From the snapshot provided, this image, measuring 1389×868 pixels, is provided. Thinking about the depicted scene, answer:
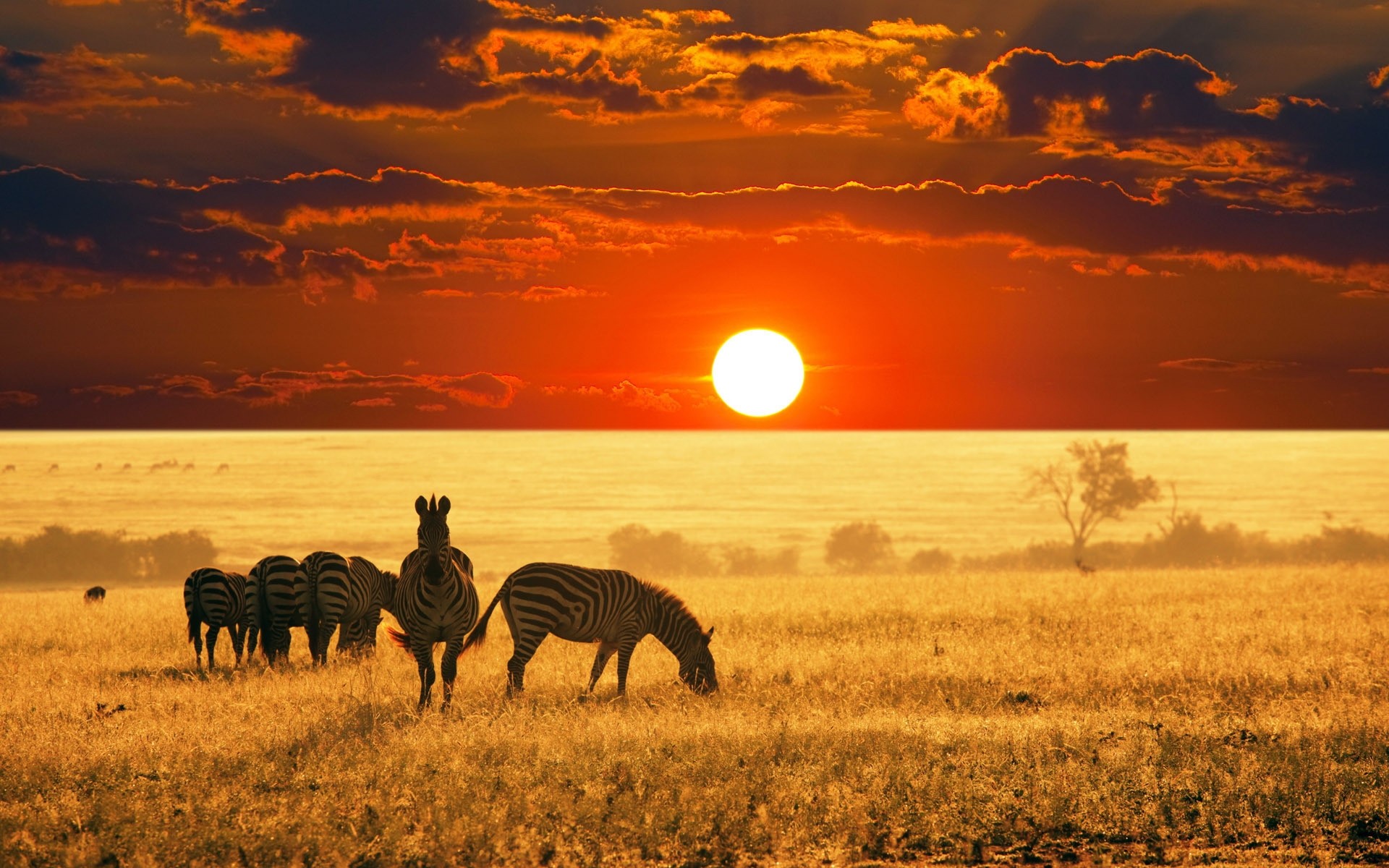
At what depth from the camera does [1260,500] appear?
391 feet

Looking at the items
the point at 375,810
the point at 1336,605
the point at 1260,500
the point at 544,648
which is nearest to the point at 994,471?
the point at 1260,500

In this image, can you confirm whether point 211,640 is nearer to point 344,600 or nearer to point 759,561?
point 344,600

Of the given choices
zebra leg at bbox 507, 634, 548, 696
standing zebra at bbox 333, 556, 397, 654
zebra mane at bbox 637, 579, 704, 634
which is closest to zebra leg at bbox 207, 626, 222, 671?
standing zebra at bbox 333, 556, 397, 654

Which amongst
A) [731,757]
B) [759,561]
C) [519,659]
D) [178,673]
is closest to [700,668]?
[519,659]

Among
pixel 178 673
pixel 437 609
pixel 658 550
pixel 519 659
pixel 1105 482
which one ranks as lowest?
pixel 658 550

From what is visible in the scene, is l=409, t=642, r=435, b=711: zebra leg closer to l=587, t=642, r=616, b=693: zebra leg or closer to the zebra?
l=587, t=642, r=616, b=693: zebra leg

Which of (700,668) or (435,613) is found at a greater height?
(435,613)

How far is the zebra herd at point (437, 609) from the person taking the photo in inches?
624

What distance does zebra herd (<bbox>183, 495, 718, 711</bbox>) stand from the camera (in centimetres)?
1585

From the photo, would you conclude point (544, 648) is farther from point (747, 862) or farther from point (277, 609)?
point (747, 862)

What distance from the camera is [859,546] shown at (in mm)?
94625

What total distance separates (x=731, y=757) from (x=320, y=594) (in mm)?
10107

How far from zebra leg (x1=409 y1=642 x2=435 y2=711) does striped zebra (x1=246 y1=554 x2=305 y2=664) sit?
522 cm

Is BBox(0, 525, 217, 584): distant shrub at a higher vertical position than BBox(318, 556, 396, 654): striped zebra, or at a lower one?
lower
